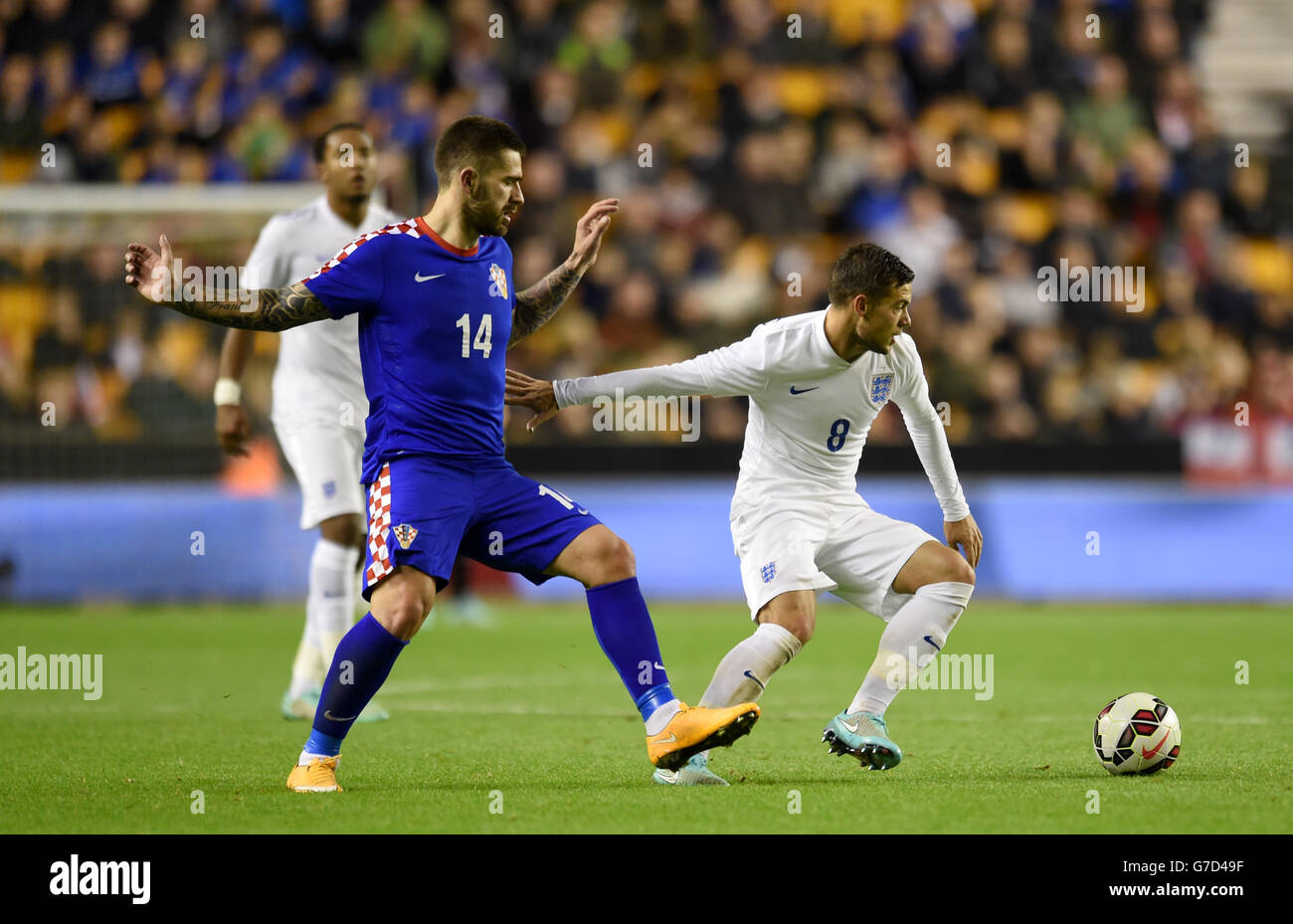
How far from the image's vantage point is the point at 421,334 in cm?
567

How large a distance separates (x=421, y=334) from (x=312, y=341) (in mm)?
2524

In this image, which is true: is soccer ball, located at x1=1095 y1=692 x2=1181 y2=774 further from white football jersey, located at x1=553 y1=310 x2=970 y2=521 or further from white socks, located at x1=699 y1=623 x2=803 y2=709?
white socks, located at x1=699 y1=623 x2=803 y2=709

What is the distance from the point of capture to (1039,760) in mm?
6309

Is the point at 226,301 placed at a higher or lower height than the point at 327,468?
higher

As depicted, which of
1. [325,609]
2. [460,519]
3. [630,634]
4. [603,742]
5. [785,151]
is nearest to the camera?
[460,519]

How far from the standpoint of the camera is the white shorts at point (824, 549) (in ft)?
20.4

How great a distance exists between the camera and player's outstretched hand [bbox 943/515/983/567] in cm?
643

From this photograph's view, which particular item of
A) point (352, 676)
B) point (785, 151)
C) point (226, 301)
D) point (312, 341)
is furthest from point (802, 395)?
point (785, 151)

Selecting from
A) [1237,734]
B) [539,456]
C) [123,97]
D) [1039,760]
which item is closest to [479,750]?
[1039,760]

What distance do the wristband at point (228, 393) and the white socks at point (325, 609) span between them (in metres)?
0.81

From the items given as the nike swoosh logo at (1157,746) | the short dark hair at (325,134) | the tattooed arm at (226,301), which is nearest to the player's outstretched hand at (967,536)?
the nike swoosh logo at (1157,746)

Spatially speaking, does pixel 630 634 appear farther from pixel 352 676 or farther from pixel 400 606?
pixel 352 676

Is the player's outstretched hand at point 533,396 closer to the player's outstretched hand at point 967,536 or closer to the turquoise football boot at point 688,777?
the turquoise football boot at point 688,777
